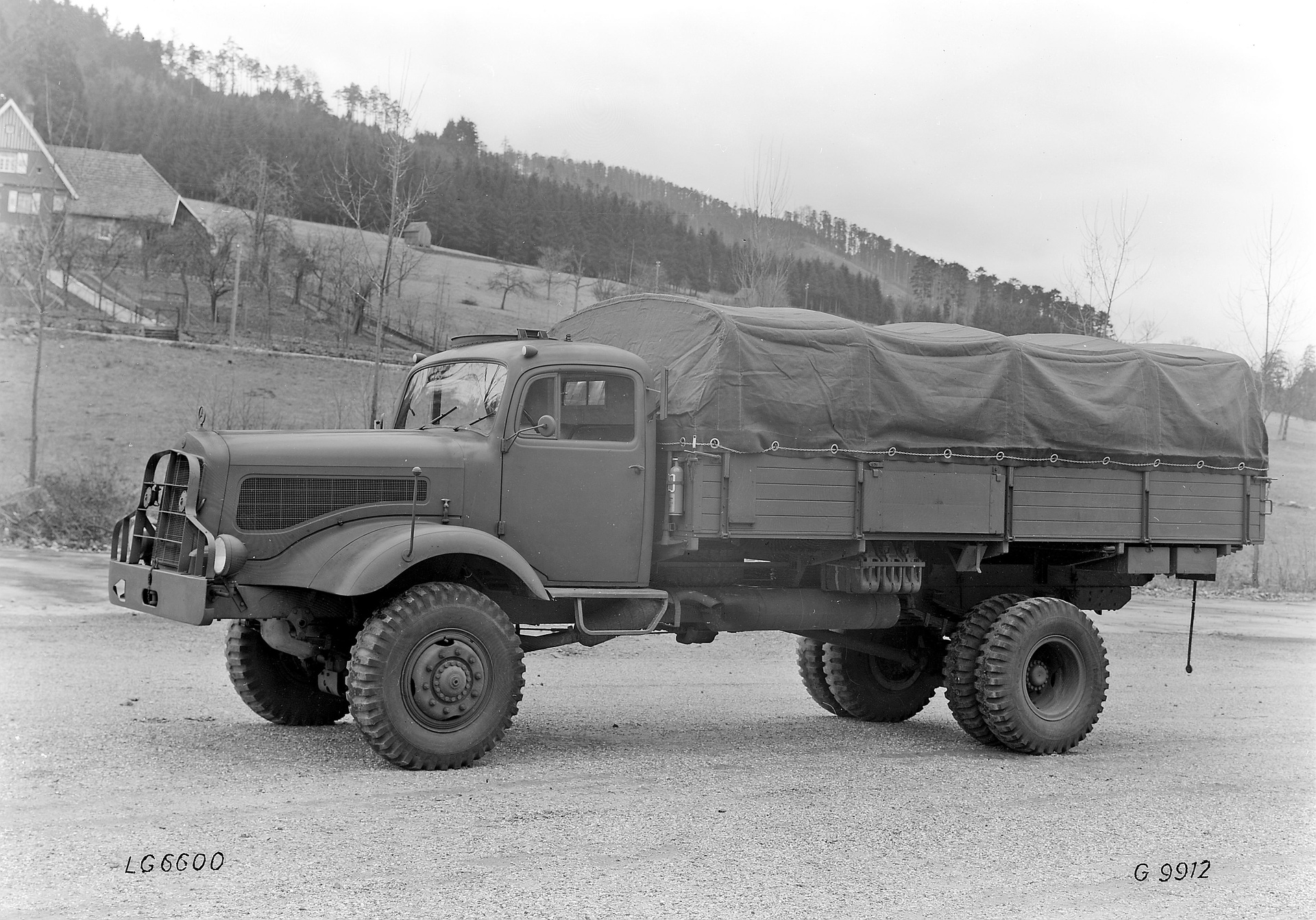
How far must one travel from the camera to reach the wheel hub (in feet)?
24.7

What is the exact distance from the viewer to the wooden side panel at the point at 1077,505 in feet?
30.7

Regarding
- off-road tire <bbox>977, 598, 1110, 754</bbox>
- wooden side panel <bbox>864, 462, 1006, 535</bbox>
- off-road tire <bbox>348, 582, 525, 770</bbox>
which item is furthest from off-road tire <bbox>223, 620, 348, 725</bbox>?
off-road tire <bbox>977, 598, 1110, 754</bbox>

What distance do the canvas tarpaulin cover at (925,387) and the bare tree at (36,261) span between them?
680 inches

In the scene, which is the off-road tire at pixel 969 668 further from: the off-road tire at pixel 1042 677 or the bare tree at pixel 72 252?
the bare tree at pixel 72 252

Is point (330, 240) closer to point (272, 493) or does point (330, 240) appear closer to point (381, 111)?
point (381, 111)

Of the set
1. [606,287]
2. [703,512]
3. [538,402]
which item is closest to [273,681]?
[538,402]

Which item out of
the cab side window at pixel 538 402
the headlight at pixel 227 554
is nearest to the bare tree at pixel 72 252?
the cab side window at pixel 538 402

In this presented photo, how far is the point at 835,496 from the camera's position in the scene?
8648 mm

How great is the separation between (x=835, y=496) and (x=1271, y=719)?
516 centimetres

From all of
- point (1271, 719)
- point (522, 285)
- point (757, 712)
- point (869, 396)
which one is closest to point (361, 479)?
→ point (869, 396)

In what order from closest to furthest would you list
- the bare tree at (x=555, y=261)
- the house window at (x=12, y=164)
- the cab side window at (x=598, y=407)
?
the cab side window at (x=598, y=407), the house window at (x=12, y=164), the bare tree at (x=555, y=261)

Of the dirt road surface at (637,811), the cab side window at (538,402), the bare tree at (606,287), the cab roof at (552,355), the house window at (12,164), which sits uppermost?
the house window at (12,164)

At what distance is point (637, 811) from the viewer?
6.85 meters

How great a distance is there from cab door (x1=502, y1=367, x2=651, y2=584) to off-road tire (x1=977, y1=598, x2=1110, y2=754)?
2.71 meters
